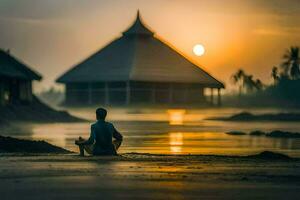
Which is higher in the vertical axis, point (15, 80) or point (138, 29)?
point (138, 29)

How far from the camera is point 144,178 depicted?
10555 mm

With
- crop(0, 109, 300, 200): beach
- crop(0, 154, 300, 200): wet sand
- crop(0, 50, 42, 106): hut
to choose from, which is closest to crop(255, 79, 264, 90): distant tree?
crop(0, 50, 42, 106): hut

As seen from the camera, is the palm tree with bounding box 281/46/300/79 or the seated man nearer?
the seated man

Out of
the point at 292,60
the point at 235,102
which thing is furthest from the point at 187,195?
the point at 235,102

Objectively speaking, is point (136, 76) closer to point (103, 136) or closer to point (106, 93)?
point (106, 93)

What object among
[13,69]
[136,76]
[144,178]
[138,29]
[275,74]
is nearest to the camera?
[144,178]

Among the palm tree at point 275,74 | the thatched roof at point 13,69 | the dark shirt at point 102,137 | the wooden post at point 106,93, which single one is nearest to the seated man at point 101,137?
the dark shirt at point 102,137

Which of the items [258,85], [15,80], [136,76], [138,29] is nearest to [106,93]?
[136,76]

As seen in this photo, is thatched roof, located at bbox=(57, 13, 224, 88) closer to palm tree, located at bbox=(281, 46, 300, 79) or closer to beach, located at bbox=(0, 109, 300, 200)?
palm tree, located at bbox=(281, 46, 300, 79)

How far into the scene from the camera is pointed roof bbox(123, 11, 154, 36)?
89875mm

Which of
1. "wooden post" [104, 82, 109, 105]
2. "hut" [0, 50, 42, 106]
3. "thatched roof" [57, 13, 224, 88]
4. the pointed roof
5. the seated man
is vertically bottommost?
the seated man

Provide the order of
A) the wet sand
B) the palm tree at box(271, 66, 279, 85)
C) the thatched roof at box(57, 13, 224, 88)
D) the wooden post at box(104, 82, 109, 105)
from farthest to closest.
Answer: the palm tree at box(271, 66, 279, 85) < the thatched roof at box(57, 13, 224, 88) < the wooden post at box(104, 82, 109, 105) < the wet sand

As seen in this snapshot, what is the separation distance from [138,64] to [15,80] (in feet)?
104

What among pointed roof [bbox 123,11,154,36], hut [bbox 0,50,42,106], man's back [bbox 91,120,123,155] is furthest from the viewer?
A: pointed roof [bbox 123,11,154,36]
